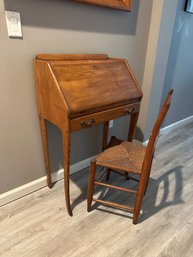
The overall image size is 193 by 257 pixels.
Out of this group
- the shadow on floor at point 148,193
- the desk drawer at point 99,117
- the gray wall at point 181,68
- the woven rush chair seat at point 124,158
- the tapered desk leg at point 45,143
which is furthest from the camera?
the gray wall at point 181,68

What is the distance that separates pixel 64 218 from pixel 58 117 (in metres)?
0.72

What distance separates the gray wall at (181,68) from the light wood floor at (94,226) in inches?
49.4

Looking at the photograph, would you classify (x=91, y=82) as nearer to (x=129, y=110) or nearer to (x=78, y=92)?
(x=78, y=92)

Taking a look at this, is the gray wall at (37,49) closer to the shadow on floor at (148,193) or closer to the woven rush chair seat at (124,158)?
the shadow on floor at (148,193)

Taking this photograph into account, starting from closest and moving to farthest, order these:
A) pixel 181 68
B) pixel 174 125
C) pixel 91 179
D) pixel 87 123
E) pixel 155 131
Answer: pixel 155 131
pixel 87 123
pixel 91 179
pixel 181 68
pixel 174 125

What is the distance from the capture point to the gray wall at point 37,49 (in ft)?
3.90

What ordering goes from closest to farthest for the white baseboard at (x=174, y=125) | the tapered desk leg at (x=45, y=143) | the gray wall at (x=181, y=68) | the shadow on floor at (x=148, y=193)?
the tapered desk leg at (x=45, y=143)
the shadow on floor at (x=148, y=193)
the gray wall at (x=181, y=68)
the white baseboard at (x=174, y=125)

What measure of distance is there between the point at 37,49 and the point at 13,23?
7.5 inches

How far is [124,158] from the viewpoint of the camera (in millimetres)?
1332

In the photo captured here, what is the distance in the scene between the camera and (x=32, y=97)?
1.35 m

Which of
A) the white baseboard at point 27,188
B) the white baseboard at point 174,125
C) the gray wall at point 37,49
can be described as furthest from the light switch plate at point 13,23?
the white baseboard at point 174,125

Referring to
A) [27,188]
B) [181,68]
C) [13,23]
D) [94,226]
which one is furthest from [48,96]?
[181,68]

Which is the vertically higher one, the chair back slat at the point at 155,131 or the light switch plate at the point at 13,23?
the light switch plate at the point at 13,23

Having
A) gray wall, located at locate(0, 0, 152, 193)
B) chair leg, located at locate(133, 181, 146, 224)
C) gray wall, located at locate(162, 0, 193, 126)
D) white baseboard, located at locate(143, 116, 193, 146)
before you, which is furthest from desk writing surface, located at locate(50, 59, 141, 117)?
white baseboard, located at locate(143, 116, 193, 146)
